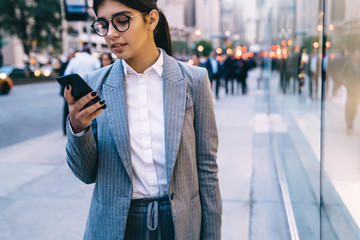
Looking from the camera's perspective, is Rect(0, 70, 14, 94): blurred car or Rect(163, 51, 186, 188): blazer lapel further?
Rect(0, 70, 14, 94): blurred car

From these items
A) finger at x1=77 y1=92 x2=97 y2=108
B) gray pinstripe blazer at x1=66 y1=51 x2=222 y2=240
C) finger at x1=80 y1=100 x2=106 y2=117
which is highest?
finger at x1=77 y1=92 x2=97 y2=108

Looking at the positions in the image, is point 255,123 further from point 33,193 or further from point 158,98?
point 158,98

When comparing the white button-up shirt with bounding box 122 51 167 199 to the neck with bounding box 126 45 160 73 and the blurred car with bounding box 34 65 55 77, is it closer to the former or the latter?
the neck with bounding box 126 45 160 73

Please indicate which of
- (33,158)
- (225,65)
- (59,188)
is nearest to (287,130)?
(59,188)

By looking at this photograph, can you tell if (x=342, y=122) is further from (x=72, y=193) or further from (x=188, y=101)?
(x=72, y=193)

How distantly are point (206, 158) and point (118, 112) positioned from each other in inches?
16.5

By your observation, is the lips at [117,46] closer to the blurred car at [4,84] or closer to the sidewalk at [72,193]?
the sidewalk at [72,193]

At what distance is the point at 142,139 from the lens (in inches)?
61.4

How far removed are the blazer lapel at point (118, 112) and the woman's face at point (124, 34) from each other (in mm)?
107

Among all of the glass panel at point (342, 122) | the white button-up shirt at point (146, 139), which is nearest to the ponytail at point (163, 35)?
the white button-up shirt at point (146, 139)

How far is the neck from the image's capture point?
63.5 inches

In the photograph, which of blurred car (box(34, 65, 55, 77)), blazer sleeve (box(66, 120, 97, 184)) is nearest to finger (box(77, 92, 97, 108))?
blazer sleeve (box(66, 120, 97, 184))

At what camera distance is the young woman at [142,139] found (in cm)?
152

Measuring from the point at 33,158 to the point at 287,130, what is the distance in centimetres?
422
